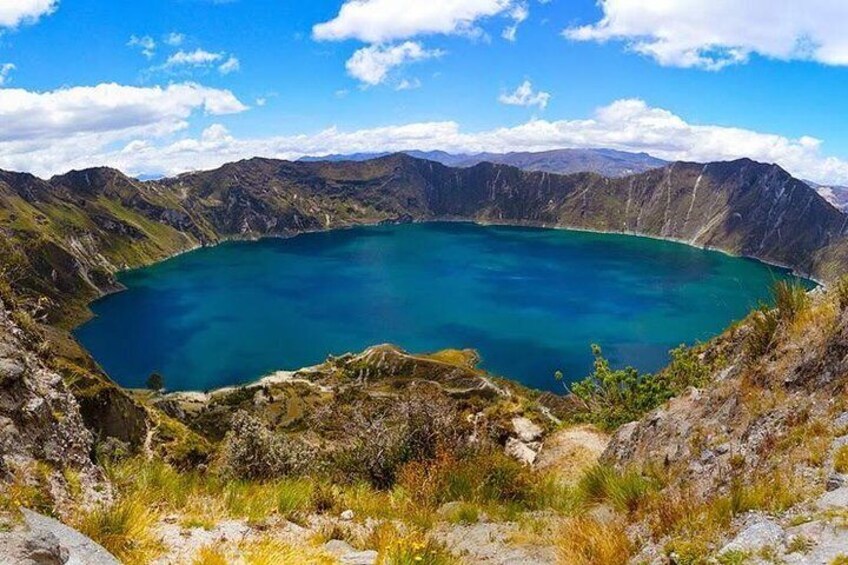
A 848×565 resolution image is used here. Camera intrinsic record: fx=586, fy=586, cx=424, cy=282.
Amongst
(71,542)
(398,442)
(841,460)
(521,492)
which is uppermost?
(841,460)

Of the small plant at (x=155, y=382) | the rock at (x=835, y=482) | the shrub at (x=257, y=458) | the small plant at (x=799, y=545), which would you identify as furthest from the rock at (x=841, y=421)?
the small plant at (x=155, y=382)

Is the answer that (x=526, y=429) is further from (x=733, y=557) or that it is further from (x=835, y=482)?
(x=733, y=557)

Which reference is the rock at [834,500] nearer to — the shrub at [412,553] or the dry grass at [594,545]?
the dry grass at [594,545]

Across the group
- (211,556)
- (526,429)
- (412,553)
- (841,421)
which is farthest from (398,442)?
(526,429)

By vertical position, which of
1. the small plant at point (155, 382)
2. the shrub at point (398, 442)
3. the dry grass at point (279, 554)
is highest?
the dry grass at point (279, 554)

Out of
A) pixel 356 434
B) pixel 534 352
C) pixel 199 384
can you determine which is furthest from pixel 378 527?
pixel 534 352

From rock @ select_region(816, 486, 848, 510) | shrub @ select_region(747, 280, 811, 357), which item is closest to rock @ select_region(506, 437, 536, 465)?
shrub @ select_region(747, 280, 811, 357)
